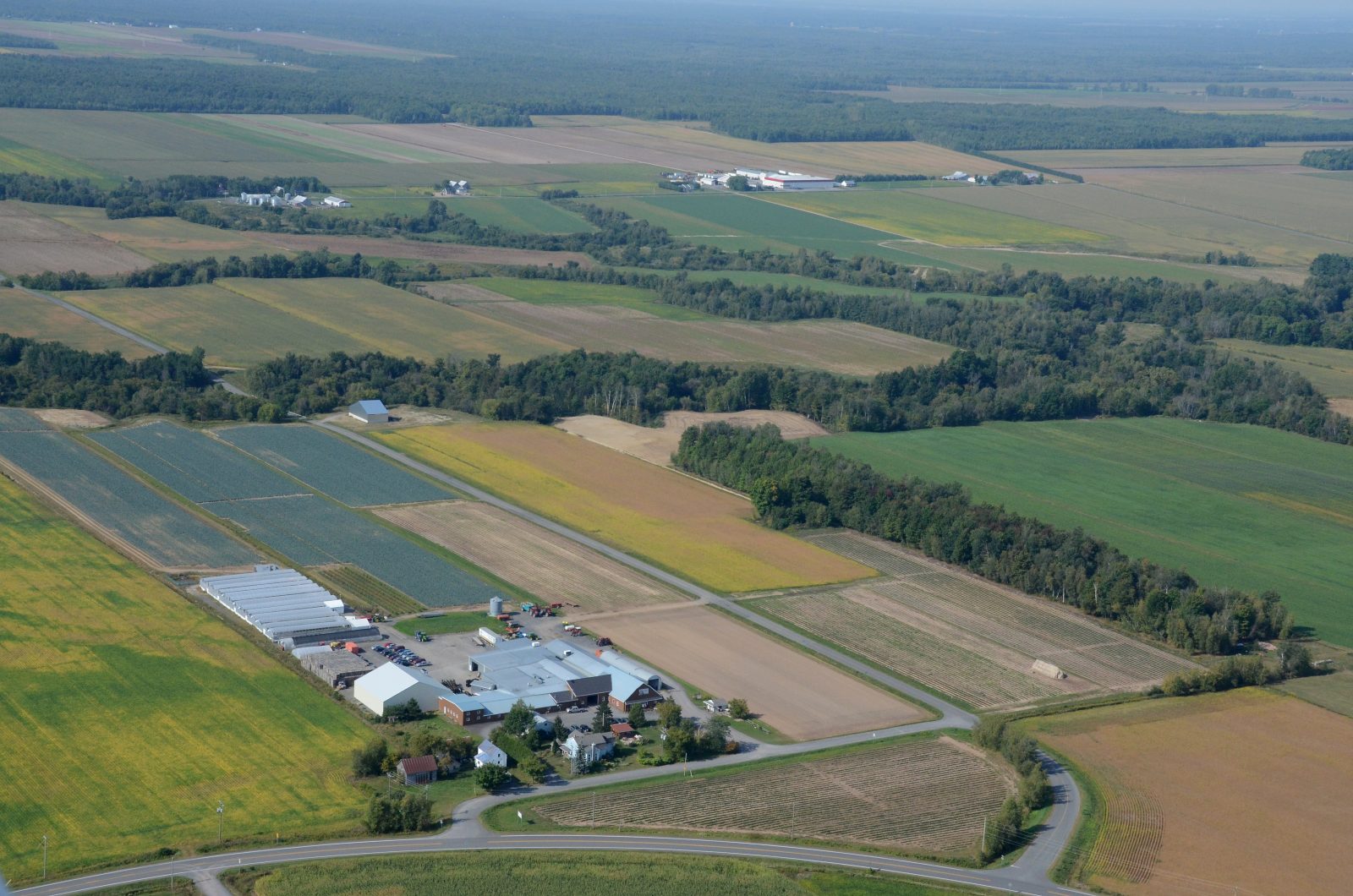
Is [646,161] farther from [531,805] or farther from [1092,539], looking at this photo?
[531,805]

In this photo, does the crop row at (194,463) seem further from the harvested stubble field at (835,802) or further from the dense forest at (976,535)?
the harvested stubble field at (835,802)

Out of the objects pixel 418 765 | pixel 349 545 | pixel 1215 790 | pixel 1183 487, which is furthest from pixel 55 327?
pixel 1215 790

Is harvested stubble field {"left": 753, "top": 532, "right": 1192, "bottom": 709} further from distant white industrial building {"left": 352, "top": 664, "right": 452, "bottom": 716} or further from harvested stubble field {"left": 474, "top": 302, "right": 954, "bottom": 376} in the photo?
harvested stubble field {"left": 474, "top": 302, "right": 954, "bottom": 376}

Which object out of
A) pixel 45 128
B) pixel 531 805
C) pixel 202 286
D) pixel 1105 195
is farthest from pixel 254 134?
pixel 531 805

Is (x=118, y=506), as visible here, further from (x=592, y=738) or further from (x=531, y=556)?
(x=592, y=738)

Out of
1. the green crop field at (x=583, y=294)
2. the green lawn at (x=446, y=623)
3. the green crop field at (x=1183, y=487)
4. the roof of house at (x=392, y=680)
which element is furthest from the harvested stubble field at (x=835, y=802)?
the green crop field at (x=583, y=294)
